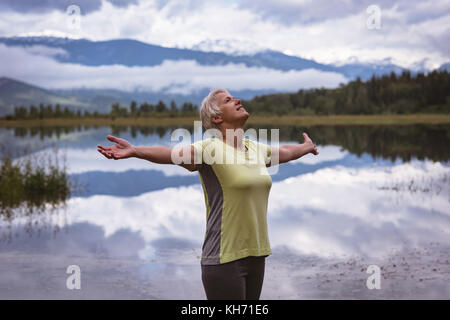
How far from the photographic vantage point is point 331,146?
5028 centimetres

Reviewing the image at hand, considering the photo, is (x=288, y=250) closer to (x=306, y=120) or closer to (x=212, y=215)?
(x=212, y=215)

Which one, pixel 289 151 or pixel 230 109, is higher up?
pixel 230 109

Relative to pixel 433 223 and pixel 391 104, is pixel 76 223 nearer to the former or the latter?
pixel 433 223

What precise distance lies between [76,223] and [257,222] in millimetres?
12966

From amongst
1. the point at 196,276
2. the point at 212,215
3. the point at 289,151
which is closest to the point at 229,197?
the point at 212,215

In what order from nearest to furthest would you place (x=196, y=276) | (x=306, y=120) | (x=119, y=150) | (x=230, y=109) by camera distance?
(x=119, y=150), (x=230, y=109), (x=196, y=276), (x=306, y=120)

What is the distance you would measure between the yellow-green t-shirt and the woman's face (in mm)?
133

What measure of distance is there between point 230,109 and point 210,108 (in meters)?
0.11

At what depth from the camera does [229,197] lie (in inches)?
125

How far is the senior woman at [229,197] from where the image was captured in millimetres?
3148

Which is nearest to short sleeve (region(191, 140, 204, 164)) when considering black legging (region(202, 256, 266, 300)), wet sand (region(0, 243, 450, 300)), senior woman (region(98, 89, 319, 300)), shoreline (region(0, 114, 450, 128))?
senior woman (region(98, 89, 319, 300))

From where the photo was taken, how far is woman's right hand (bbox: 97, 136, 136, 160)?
2.97 m

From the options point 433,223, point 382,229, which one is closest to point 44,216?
point 382,229

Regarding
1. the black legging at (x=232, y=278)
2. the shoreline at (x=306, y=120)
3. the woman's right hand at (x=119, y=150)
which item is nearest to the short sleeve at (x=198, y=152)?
the woman's right hand at (x=119, y=150)
